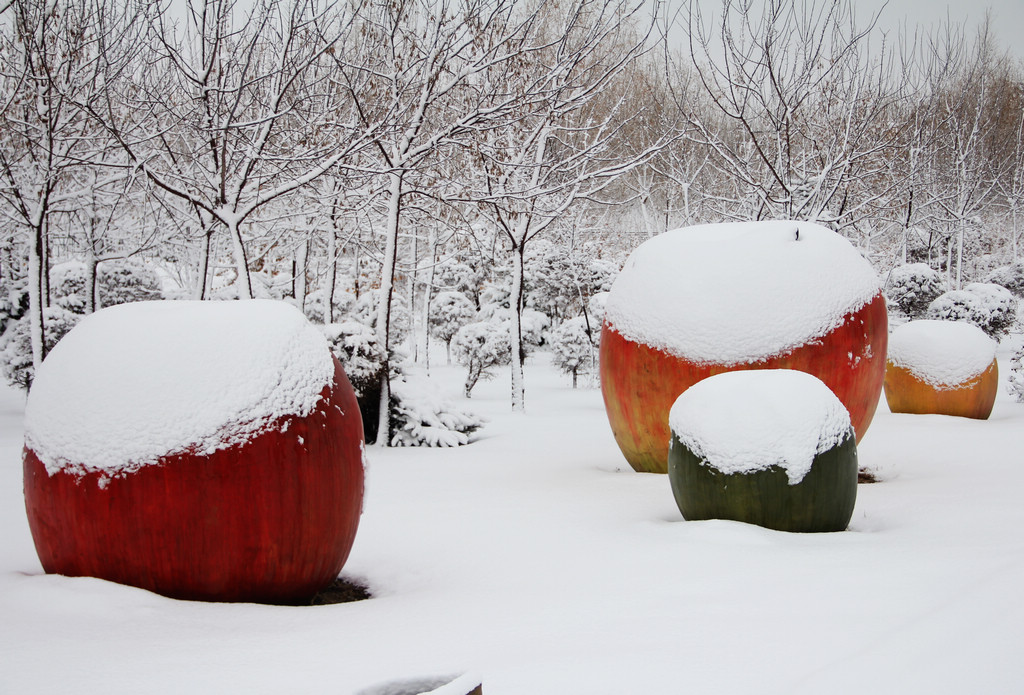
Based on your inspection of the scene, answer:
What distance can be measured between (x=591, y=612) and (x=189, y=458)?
1580 millimetres

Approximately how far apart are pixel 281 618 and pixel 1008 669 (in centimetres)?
236

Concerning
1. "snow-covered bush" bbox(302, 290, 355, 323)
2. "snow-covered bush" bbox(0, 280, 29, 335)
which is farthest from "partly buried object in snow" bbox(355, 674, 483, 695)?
"snow-covered bush" bbox(302, 290, 355, 323)

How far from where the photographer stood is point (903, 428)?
845cm

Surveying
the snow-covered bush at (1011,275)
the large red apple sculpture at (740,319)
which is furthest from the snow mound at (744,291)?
the snow-covered bush at (1011,275)

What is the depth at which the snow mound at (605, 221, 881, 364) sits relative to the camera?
5.41 metres

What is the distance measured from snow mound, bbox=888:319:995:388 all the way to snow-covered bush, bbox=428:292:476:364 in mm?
11486

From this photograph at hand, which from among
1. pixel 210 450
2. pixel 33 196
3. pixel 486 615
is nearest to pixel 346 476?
pixel 210 450

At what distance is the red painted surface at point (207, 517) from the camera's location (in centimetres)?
276

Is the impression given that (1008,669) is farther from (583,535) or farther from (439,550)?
(439,550)

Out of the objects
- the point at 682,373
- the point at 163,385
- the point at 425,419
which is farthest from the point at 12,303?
the point at 163,385

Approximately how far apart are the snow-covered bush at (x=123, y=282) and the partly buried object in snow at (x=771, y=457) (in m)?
14.6

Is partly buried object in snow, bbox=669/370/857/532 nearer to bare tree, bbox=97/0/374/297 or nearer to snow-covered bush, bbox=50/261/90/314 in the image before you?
bare tree, bbox=97/0/374/297

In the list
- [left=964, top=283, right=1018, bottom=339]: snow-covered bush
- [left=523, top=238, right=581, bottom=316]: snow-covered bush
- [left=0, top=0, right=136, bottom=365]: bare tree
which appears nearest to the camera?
[left=0, top=0, right=136, bottom=365]: bare tree

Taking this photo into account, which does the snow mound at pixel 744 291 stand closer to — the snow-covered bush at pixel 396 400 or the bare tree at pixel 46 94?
the snow-covered bush at pixel 396 400
